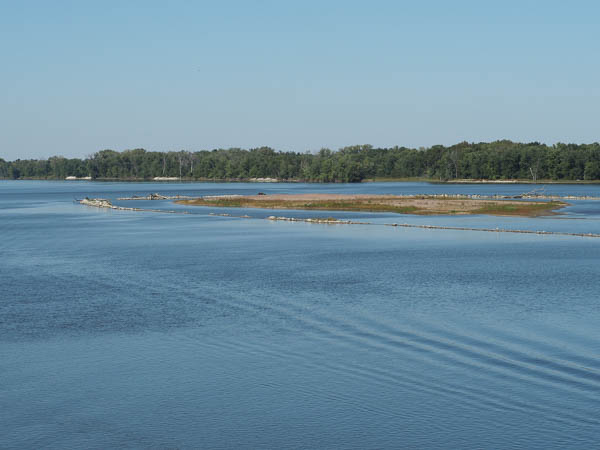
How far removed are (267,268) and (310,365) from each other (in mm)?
26264

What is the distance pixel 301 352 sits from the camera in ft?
97.4

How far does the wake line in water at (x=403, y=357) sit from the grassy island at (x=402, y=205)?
271 ft

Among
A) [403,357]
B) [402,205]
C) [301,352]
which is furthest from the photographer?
[402,205]

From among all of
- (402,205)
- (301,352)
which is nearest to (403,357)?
(301,352)

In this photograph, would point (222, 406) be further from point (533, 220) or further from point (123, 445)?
point (533, 220)

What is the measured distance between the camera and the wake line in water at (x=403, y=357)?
23047mm

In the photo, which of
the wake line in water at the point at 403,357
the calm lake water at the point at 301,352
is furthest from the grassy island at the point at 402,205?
the wake line in water at the point at 403,357

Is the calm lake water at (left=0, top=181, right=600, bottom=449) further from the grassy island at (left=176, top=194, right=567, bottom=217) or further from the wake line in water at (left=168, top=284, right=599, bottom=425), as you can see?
the grassy island at (left=176, top=194, right=567, bottom=217)

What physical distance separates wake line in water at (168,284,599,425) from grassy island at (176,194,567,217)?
3258 inches

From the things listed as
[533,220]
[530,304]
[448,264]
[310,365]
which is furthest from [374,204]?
[310,365]

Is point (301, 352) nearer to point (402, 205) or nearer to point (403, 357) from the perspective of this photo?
point (403, 357)

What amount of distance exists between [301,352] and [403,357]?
421 cm

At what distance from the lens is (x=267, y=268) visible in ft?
177

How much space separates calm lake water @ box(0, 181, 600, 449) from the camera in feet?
71.6
